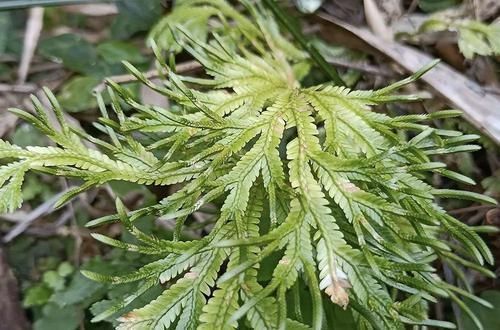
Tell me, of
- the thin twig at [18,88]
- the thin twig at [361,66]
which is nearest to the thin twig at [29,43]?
the thin twig at [18,88]

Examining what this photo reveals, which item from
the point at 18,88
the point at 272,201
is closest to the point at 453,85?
the point at 272,201

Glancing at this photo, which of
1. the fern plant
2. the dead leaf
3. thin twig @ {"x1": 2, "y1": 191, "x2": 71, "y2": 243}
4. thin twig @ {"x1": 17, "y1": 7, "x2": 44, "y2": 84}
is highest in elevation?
thin twig @ {"x1": 17, "y1": 7, "x2": 44, "y2": 84}

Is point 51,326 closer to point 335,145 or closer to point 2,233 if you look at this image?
point 2,233

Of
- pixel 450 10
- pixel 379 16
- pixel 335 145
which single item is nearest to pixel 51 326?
pixel 335 145

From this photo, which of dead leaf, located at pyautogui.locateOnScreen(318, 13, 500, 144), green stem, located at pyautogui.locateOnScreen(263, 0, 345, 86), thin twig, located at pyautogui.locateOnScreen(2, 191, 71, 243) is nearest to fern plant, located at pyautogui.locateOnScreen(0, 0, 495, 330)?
green stem, located at pyautogui.locateOnScreen(263, 0, 345, 86)

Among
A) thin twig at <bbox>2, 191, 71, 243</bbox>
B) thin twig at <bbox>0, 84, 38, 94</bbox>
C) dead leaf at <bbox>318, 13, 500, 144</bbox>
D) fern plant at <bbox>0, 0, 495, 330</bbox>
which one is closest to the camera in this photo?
fern plant at <bbox>0, 0, 495, 330</bbox>

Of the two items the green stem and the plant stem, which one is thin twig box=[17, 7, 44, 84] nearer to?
the plant stem

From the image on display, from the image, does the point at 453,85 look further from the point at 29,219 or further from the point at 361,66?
the point at 29,219
